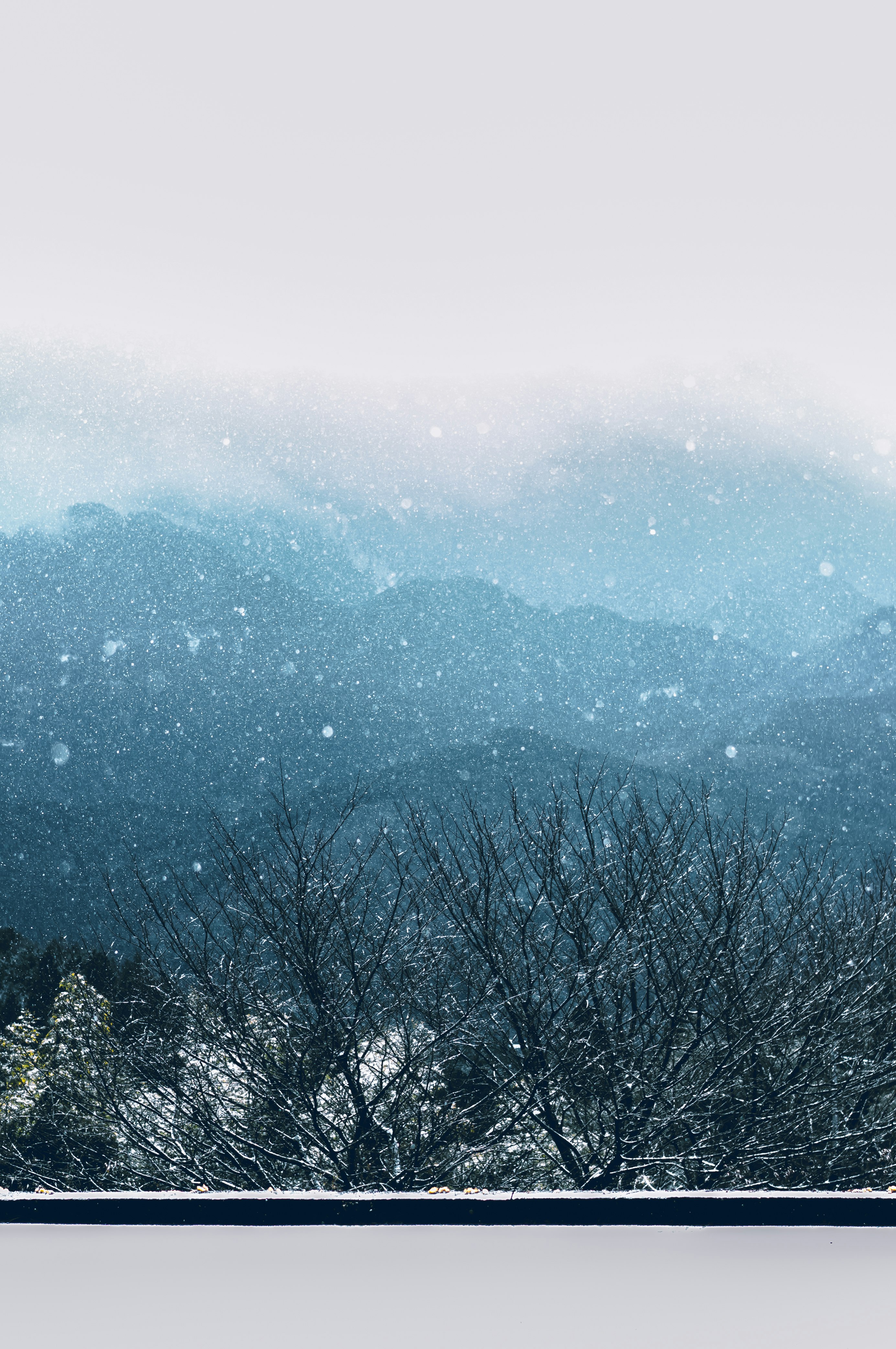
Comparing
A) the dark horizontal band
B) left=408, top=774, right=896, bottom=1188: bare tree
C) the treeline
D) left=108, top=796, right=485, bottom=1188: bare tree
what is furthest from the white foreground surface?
left=108, top=796, right=485, bottom=1188: bare tree

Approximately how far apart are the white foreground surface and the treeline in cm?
508

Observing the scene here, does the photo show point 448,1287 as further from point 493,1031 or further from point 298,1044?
point 493,1031

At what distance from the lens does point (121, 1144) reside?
44.2 ft

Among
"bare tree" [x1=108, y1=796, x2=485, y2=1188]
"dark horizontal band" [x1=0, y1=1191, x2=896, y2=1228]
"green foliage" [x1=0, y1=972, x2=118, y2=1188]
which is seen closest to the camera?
"dark horizontal band" [x1=0, y1=1191, x2=896, y2=1228]

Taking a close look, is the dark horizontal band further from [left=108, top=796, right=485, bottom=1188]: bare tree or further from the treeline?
[left=108, top=796, right=485, bottom=1188]: bare tree

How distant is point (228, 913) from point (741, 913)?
21.9 feet

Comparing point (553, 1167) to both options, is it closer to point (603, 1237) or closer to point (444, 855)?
point (444, 855)

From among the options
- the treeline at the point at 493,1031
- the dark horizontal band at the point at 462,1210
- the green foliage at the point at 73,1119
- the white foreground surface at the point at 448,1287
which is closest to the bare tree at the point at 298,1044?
the treeline at the point at 493,1031

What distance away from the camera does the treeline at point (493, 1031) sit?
1151cm

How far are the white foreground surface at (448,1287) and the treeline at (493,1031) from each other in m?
5.08

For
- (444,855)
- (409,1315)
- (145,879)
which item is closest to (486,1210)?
(409,1315)

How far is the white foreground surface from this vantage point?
14.3 feet

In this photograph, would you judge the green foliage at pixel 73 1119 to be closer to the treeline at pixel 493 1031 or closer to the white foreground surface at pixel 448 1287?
the treeline at pixel 493 1031

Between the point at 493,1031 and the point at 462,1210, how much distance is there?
6.53 metres
